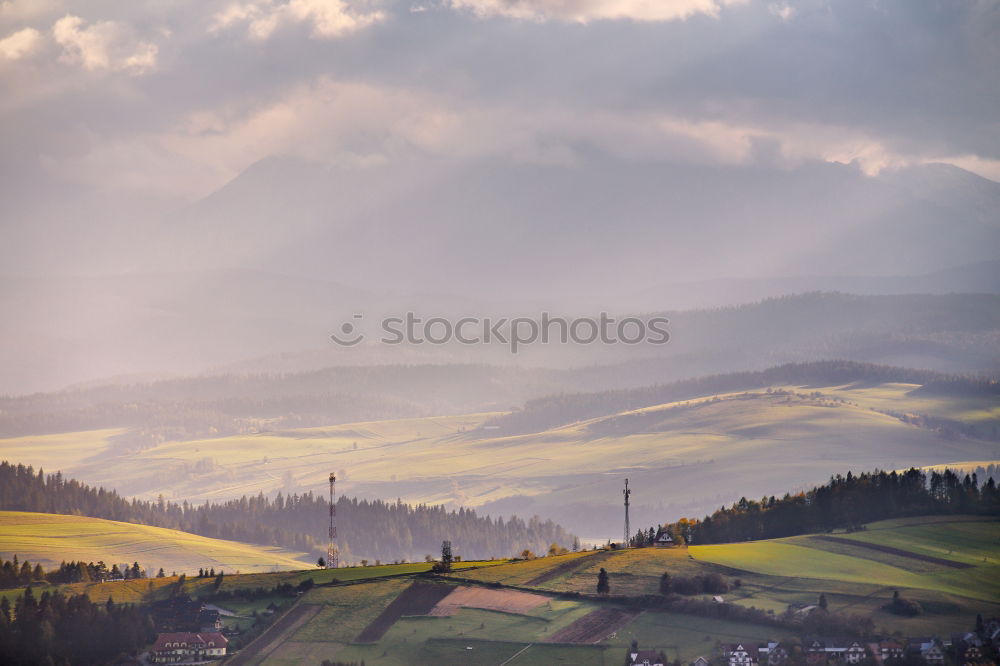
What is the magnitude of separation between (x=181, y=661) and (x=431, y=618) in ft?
82.1

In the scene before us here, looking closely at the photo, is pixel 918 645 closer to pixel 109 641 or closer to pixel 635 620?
pixel 635 620

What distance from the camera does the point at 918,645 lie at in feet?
450

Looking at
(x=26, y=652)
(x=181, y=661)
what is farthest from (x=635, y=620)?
(x=26, y=652)

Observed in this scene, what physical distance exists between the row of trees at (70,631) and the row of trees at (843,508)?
209 feet

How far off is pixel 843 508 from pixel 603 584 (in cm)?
4498

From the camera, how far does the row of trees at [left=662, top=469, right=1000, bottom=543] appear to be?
18238 centimetres

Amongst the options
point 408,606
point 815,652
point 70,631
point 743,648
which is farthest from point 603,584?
point 70,631

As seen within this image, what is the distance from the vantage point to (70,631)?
15625 centimetres

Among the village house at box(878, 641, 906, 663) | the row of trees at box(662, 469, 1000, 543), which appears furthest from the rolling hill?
the row of trees at box(662, 469, 1000, 543)

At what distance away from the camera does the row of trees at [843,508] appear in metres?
182

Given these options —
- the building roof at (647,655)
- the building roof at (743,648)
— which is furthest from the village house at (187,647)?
the building roof at (743,648)

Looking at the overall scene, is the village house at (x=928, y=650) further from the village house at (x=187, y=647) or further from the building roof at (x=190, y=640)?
the building roof at (x=190, y=640)

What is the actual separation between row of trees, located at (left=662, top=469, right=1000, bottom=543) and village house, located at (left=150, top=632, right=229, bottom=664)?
57092 millimetres

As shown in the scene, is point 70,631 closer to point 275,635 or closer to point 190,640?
point 190,640
